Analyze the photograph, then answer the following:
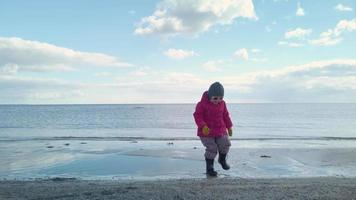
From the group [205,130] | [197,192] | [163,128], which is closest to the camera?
[197,192]

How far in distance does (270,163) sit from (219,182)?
16.6 ft

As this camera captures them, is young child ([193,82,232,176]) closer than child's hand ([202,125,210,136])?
No

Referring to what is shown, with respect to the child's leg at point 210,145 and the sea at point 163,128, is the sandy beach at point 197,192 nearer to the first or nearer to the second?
the child's leg at point 210,145

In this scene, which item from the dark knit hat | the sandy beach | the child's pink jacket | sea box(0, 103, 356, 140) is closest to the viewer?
the sandy beach

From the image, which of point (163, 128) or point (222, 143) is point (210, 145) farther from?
point (163, 128)

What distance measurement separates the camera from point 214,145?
905 centimetres

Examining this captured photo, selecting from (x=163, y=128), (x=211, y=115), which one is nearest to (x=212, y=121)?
(x=211, y=115)

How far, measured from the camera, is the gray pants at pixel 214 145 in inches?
355

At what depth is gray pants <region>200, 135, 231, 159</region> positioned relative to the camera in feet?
29.6

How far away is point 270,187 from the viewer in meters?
7.03

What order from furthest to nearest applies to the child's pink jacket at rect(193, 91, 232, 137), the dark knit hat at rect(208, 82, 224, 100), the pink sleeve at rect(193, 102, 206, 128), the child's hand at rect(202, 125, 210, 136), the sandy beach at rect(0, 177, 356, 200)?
the child's pink jacket at rect(193, 91, 232, 137)
the pink sleeve at rect(193, 102, 206, 128)
the dark knit hat at rect(208, 82, 224, 100)
the child's hand at rect(202, 125, 210, 136)
the sandy beach at rect(0, 177, 356, 200)

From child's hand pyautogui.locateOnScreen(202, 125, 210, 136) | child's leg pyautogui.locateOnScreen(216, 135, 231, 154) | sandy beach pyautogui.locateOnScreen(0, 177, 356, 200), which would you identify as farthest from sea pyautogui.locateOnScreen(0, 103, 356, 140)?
sandy beach pyautogui.locateOnScreen(0, 177, 356, 200)

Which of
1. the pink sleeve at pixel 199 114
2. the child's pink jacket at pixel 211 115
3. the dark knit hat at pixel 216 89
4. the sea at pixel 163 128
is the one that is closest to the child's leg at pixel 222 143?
the child's pink jacket at pixel 211 115

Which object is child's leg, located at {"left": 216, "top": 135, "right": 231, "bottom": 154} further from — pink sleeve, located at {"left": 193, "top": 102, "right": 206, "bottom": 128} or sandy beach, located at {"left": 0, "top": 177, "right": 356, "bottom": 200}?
sandy beach, located at {"left": 0, "top": 177, "right": 356, "bottom": 200}
